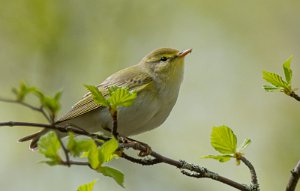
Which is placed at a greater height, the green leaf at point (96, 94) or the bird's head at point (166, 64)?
the bird's head at point (166, 64)

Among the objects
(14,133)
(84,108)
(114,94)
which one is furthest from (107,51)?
(114,94)

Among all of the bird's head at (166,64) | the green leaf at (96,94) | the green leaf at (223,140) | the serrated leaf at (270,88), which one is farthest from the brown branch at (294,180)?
the bird's head at (166,64)

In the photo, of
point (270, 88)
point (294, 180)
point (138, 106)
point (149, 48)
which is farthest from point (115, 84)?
point (149, 48)

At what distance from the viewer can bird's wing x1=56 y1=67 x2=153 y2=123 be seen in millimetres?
4035

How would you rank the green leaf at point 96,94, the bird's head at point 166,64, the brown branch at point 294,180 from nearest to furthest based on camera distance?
the green leaf at point 96,94 < the brown branch at point 294,180 < the bird's head at point 166,64

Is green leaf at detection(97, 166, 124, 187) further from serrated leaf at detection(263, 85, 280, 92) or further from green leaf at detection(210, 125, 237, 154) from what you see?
serrated leaf at detection(263, 85, 280, 92)

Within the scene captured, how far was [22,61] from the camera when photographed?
25.8 ft

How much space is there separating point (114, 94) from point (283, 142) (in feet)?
16.4

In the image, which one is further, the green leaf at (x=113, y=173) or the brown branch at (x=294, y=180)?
the brown branch at (x=294, y=180)

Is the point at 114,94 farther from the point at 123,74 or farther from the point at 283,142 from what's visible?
the point at 283,142

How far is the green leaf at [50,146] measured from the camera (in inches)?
80.8

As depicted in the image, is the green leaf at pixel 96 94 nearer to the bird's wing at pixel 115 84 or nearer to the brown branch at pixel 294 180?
the brown branch at pixel 294 180

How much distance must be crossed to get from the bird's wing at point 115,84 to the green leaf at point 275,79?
5.42 ft

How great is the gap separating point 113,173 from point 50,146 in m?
0.26
